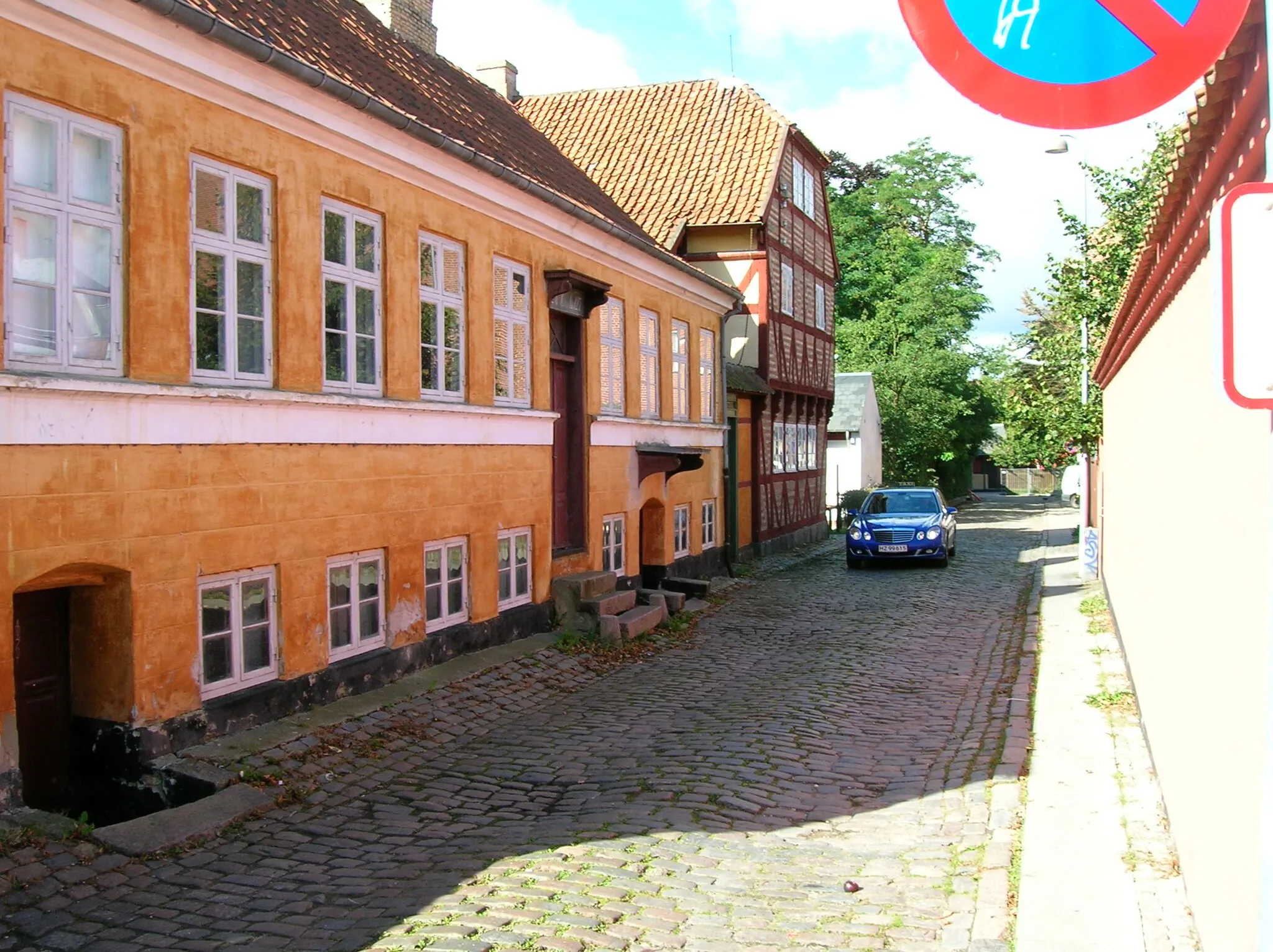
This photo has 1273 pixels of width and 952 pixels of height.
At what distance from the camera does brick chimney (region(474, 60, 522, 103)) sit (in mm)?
24781

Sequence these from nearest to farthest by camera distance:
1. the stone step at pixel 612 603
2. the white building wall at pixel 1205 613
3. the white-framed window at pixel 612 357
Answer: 1. the white building wall at pixel 1205 613
2. the stone step at pixel 612 603
3. the white-framed window at pixel 612 357

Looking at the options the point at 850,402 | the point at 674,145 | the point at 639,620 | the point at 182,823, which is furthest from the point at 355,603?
the point at 850,402

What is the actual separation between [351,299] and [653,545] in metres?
9.57

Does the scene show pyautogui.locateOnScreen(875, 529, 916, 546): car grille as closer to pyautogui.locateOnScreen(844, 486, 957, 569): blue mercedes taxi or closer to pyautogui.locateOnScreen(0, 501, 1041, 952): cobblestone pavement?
pyautogui.locateOnScreen(844, 486, 957, 569): blue mercedes taxi

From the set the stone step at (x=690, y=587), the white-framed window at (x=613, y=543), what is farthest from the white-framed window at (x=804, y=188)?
the white-framed window at (x=613, y=543)

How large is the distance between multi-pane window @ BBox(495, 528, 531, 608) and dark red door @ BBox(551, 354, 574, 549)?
1.28m

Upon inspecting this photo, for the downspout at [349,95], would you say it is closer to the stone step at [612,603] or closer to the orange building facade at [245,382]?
the orange building facade at [245,382]

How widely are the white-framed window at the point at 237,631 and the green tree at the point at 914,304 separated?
37.9 m

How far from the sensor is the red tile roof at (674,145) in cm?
2508

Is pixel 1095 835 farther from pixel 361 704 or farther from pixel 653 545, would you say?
pixel 653 545

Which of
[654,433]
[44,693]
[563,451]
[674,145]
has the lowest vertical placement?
[44,693]

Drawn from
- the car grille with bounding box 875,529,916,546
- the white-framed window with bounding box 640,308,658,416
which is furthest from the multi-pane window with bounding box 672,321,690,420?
the car grille with bounding box 875,529,916,546

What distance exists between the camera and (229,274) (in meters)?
8.78

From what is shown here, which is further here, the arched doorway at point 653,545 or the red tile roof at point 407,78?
the arched doorway at point 653,545
